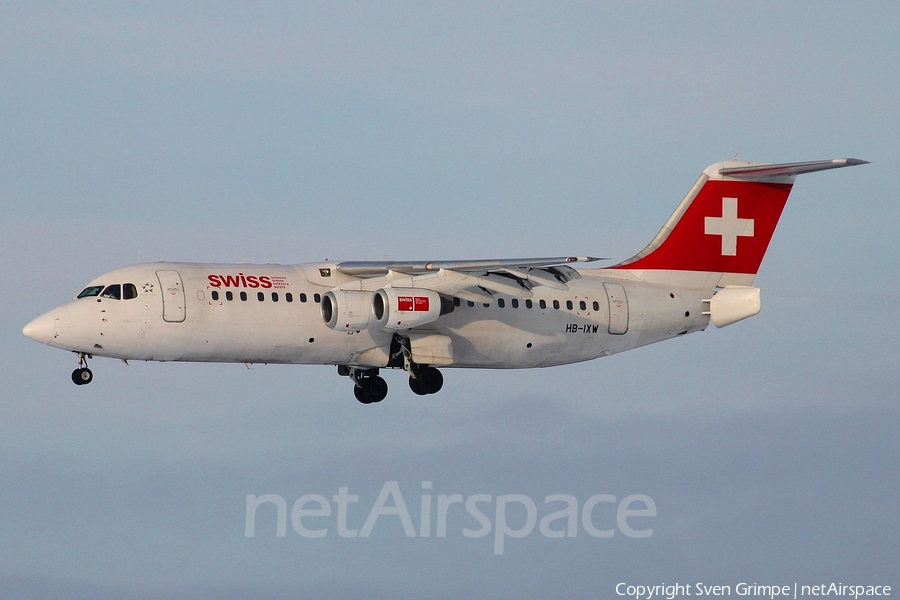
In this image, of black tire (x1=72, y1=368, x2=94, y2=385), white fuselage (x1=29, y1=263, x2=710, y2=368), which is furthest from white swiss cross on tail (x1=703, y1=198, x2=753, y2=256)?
black tire (x1=72, y1=368, x2=94, y2=385)

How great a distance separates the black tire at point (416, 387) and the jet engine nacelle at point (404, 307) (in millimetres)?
1807

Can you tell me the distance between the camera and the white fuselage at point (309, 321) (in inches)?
959

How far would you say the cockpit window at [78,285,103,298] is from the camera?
2469 centimetres

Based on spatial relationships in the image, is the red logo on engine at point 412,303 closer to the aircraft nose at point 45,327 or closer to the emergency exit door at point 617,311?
the emergency exit door at point 617,311

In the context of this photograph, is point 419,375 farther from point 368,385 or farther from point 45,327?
point 45,327

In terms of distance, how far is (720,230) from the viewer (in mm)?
28250

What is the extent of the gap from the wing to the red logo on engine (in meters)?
0.51

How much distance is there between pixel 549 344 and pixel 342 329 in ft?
14.0

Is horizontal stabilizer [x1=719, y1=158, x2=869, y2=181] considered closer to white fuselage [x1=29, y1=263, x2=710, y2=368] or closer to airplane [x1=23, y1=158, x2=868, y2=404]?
airplane [x1=23, y1=158, x2=868, y2=404]

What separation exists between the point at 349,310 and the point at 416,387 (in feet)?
8.30

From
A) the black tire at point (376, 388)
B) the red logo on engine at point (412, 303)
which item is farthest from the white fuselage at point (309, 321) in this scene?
the black tire at point (376, 388)

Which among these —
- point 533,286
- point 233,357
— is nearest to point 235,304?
point 233,357

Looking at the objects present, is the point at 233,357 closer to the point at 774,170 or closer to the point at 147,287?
the point at 147,287

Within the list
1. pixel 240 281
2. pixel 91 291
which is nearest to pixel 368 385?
pixel 240 281
